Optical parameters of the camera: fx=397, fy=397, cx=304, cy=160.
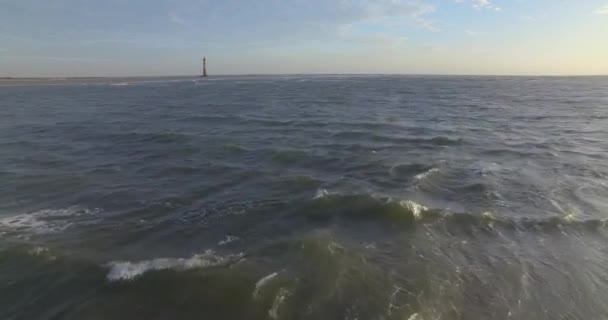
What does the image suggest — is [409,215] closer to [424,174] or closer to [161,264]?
[424,174]

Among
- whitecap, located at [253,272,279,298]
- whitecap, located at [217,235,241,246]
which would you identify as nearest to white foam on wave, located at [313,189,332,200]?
whitecap, located at [217,235,241,246]

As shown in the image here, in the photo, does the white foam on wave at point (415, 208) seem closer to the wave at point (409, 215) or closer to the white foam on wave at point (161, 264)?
the wave at point (409, 215)

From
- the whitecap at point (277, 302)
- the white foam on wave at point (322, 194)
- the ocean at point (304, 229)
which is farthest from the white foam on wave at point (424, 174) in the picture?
the whitecap at point (277, 302)

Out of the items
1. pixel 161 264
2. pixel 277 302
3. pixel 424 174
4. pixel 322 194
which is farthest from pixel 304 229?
pixel 424 174

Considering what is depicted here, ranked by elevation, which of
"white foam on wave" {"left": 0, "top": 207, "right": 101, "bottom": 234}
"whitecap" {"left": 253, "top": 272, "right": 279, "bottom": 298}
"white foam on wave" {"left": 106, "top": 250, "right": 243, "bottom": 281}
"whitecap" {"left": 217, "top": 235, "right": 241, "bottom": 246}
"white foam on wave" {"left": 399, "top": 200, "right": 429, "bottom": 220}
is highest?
"white foam on wave" {"left": 399, "top": 200, "right": 429, "bottom": 220}

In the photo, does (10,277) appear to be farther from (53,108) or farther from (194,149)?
(53,108)

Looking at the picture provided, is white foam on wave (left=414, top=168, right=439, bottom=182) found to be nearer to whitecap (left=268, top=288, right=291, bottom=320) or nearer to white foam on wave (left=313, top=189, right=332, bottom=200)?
white foam on wave (left=313, top=189, right=332, bottom=200)

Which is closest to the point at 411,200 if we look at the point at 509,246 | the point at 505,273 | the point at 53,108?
the point at 509,246
